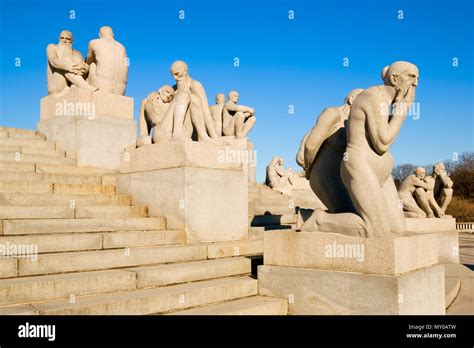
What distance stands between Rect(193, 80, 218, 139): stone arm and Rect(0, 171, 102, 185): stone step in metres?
2.13

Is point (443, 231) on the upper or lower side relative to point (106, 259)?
lower

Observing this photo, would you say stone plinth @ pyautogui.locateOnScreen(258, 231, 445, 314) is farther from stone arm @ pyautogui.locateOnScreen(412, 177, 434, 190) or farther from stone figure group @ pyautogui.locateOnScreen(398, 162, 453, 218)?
stone arm @ pyautogui.locateOnScreen(412, 177, 434, 190)

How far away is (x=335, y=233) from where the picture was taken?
4688 millimetres

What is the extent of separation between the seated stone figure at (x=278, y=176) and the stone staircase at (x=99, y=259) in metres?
11.4

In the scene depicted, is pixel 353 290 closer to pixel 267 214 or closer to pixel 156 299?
pixel 156 299

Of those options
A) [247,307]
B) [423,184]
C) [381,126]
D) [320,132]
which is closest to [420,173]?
[423,184]

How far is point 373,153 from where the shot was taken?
4.78 m

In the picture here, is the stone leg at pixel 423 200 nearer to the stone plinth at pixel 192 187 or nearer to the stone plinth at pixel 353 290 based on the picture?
the stone plinth at pixel 192 187

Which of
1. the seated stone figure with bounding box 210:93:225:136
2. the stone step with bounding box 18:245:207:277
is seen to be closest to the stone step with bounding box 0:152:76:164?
the stone step with bounding box 18:245:207:277

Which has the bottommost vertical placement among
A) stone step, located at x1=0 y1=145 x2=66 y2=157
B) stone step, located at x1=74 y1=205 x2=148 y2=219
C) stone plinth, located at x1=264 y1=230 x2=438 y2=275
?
stone plinth, located at x1=264 y1=230 x2=438 y2=275

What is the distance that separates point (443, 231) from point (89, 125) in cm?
805

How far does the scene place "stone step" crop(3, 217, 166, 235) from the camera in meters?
5.48

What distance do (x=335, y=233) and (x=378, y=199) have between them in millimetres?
551
